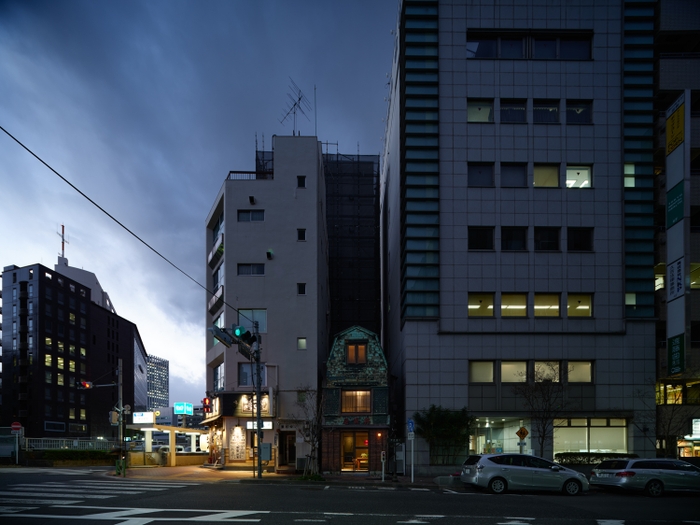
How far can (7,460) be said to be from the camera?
4825 centimetres

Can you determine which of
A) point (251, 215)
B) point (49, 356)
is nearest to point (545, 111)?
point (251, 215)

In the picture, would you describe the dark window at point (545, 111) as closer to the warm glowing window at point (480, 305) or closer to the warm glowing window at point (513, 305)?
the warm glowing window at point (513, 305)

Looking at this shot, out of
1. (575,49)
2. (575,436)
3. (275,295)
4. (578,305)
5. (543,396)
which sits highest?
(575,49)

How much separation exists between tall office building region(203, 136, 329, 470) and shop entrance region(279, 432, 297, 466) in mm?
69

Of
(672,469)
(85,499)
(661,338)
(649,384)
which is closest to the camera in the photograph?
(85,499)

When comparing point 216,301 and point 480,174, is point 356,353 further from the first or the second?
point 216,301

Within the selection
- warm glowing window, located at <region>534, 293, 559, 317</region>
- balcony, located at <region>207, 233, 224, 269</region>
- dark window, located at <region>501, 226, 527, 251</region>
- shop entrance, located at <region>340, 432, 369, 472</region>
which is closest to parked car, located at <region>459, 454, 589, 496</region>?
shop entrance, located at <region>340, 432, 369, 472</region>

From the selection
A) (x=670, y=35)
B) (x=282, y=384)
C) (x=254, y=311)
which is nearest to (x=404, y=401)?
(x=282, y=384)

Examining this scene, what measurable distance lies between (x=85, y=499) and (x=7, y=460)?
113ft

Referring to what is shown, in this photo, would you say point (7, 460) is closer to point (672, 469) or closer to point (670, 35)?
point (672, 469)

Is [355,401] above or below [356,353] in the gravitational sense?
below

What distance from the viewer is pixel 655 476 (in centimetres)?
2412

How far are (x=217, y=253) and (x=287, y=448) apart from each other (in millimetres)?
16211

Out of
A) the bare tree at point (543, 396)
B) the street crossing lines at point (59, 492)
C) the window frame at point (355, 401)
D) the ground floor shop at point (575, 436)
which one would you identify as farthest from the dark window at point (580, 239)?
the street crossing lines at point (59, 492)
